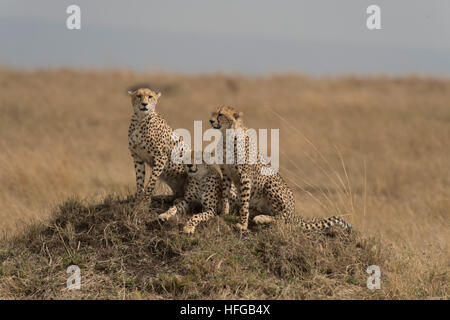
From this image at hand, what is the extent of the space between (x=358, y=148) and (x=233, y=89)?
8.56 metres

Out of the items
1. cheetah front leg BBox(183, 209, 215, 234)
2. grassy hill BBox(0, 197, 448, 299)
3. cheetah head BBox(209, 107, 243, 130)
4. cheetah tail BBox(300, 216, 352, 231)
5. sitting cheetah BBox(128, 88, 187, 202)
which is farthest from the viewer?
cheetah tail BBox(300, 216, 352, 231)

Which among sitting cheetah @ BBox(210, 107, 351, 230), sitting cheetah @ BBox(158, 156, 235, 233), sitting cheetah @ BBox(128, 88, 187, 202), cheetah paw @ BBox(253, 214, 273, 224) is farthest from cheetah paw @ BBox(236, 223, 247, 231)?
sitting cheetah @ BBox(128, 88, 187, 202)

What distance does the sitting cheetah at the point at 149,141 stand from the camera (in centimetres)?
472

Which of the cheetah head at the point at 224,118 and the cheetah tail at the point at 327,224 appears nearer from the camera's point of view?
the cheetah head at the point at 224,118

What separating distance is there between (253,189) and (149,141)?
0.97 m

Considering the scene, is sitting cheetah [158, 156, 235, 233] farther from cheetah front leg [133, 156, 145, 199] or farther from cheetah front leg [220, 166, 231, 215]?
cheetah front leg [133, 156, 145, 199]

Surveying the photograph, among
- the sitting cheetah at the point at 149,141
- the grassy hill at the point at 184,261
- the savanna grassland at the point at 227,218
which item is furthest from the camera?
the sitting cheetah at the point at 149,141

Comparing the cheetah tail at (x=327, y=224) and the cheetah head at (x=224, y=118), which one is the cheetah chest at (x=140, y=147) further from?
the cheetah tail at (x=327, y=224)

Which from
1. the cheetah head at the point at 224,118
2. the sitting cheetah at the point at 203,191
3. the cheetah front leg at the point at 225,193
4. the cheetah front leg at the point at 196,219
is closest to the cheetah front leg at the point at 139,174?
the sitting cheetah at the point at 203,191

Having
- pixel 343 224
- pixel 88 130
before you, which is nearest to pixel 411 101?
pixel 88 130

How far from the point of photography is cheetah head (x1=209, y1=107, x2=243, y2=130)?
176 inches

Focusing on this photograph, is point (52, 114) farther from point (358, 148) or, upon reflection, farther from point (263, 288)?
point (263, 288)

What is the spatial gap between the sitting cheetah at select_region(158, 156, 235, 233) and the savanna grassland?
0.52ft

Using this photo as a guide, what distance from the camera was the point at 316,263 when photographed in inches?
177
